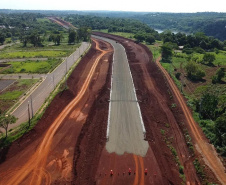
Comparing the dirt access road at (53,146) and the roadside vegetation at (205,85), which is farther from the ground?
the roadside vegetation at (205,85)

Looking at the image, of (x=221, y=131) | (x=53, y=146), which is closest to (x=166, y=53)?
(x=221, y=131)

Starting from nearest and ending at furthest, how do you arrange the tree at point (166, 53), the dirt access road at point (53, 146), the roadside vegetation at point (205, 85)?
the dirt access road at point (53, 146)
the roadside vegetation at point (205, 85)
the tree at point (166, 53)

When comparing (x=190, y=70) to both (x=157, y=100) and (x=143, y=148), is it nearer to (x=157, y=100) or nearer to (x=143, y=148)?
(x=157, y=100)

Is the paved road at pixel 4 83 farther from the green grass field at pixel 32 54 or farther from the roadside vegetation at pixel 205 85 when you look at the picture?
the roadside vegetation at pixel 205 85

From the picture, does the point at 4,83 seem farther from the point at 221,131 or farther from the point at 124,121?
the point at 221,131

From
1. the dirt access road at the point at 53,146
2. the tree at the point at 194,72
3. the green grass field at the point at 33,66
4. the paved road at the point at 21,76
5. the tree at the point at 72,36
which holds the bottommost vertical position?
the dirt access road at the point at 53,146

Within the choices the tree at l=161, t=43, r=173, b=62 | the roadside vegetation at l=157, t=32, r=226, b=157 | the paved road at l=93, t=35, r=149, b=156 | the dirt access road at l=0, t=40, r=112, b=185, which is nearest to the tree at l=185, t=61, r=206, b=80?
the roadside vegetation at l=157, t=32, r=226, b=157

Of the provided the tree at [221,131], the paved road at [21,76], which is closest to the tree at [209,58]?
the tree at [221,131]
